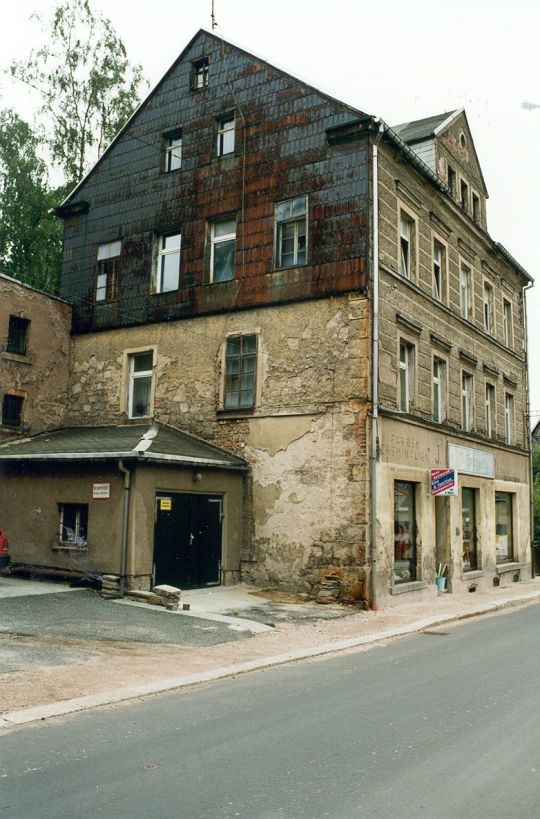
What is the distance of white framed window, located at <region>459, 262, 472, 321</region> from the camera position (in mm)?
24047

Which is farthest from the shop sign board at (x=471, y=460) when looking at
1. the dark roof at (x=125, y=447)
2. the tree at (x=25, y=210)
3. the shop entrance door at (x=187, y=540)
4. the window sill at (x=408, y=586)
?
the tree at (x=25, y=210)

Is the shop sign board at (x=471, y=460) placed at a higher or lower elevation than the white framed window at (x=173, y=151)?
lower

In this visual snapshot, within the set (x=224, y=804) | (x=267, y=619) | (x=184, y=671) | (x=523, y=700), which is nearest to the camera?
(x=224, y=804)

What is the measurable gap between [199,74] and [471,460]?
13.9m

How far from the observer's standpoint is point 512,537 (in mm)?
26969

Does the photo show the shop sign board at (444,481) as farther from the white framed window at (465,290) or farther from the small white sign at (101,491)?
the small white sign at (101,491)

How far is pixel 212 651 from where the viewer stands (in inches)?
433

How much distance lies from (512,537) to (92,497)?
16.4 metres

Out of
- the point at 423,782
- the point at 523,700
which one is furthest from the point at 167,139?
the point at 423,782

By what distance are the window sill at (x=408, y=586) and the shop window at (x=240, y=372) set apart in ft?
18.4

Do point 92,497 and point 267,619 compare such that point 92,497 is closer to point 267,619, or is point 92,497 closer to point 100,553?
point 100,553

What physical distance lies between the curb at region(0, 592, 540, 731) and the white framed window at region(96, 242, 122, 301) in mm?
12921

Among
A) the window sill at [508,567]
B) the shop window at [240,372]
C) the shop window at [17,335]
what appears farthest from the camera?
the window sill at [508,567]

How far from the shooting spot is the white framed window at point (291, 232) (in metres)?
18.9
